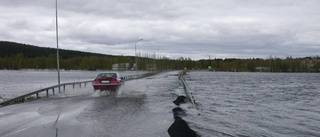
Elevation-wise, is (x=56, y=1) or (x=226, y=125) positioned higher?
(x=56, y=1)

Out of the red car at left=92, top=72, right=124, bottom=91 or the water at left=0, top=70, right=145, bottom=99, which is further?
the water at left=0, top=70, right=145, bottom=99

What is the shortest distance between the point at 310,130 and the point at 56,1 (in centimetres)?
2338

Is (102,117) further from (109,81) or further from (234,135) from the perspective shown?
(109,81)

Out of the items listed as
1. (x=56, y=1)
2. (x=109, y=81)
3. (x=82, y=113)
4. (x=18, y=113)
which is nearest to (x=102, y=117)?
(x=82, y=113)

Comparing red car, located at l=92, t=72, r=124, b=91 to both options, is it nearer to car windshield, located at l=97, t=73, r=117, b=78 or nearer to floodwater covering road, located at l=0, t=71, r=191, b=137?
car windshield, located at l=97, t=73, r=117, b=78

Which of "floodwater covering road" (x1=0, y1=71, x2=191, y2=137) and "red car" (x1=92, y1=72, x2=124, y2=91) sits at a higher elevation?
"red car" (x1=92, y1=72, x2=124, y2=91)

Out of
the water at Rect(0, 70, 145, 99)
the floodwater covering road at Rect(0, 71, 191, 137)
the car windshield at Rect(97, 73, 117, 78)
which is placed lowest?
the water at Rect(0, 70, 145, 99)

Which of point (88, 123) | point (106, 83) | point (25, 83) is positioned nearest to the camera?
point (88, 123)

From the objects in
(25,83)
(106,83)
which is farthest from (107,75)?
(25,83)

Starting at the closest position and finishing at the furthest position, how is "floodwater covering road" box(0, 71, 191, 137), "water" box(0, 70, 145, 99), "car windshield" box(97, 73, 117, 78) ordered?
"floodwater covering road" box(0, 71, 191, 137) < "car windshield" box(97, 73, 117, 78) < "water" box(0, 70, 145, 99)

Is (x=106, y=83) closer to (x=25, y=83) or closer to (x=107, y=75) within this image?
(x=107, y=75)

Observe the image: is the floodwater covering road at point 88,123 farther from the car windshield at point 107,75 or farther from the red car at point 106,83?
the car windshield at point 107,75

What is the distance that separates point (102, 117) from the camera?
14.3 m

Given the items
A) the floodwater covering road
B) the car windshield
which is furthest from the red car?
the floodwater covering road
